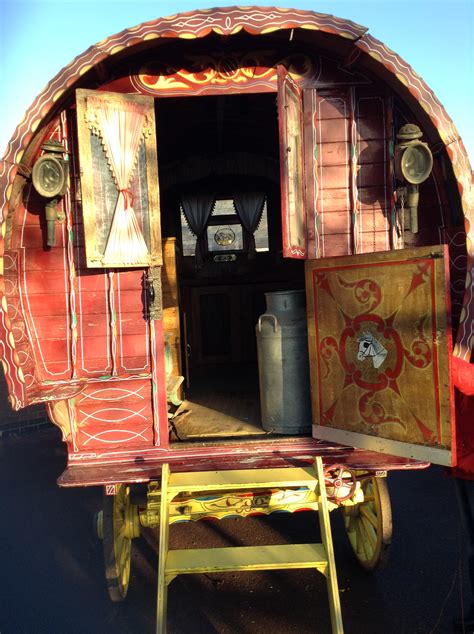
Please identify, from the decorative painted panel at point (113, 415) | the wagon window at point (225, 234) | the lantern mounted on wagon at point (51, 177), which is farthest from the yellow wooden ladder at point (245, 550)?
the wagon window at point (225, 234)

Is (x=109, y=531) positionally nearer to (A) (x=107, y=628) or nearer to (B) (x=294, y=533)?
(A) (x=107, y=628)

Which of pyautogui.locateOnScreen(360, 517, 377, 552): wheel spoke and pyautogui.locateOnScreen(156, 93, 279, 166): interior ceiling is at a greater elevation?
pyautogui.locateOnScreen(156, 93, 279, 166): interior ceiling

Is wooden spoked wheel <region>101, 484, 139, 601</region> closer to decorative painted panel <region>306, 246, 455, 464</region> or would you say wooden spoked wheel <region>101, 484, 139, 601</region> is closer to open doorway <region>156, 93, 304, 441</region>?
decorative painted panel <region>306, 246, 455, 464</region>

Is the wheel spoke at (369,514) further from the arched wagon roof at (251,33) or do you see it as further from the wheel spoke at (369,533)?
the arched wagon roof at (251,33)

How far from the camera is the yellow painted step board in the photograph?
10.2 ft

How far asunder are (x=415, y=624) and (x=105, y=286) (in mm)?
3304

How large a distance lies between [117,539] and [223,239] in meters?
6.61

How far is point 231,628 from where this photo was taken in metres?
3.67

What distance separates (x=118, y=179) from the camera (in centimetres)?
379

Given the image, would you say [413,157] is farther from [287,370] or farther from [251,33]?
[287,370]

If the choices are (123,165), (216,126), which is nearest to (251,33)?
(123,165)

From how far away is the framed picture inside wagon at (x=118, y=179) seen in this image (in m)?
3.69

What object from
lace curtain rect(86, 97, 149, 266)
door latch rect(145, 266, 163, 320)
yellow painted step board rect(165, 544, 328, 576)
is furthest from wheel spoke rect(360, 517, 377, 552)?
lace curtain rect(86, 97, 149, 266)

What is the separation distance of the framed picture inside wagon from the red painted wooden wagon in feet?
0.03
